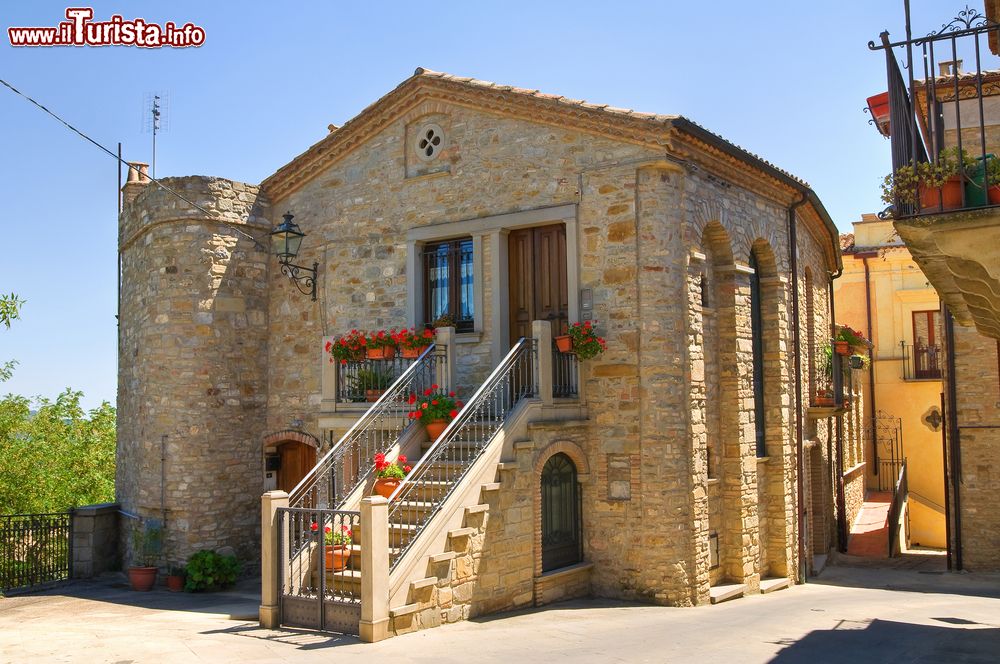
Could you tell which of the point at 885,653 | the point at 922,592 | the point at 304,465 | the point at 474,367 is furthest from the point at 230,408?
the point at 922,592

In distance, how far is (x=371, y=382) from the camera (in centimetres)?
1266

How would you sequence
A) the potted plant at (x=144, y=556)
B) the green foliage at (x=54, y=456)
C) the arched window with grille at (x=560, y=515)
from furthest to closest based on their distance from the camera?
the green foliage at (x=54, y=456)
the potted plant at (x=144, y=556)
the arched window with grille at (x=560, y=515)

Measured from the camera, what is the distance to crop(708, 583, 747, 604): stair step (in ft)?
38.2

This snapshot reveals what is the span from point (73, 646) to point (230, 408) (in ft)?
18.6

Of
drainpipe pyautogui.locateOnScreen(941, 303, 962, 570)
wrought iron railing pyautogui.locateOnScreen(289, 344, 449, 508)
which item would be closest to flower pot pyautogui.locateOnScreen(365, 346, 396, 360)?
wrought iron railing pyautogui.locateOnScreen(289, 344, 449, 508)

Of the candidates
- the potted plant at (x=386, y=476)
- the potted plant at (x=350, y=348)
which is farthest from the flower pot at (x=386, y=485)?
the potted plant at (x=350, y=348)

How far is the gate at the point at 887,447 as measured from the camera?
84.3ft

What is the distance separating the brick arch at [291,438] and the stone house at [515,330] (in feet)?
0.17

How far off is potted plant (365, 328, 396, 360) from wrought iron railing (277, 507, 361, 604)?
3228 millimetres

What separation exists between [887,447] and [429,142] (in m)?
19.3

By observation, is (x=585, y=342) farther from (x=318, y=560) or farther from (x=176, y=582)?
(x=176, y=582)

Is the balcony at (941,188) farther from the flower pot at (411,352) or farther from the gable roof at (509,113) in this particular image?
the flower pot at (411,352)

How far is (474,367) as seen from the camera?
12.6 meters

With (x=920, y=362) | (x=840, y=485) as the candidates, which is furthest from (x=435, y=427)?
(x=920, y=362)
